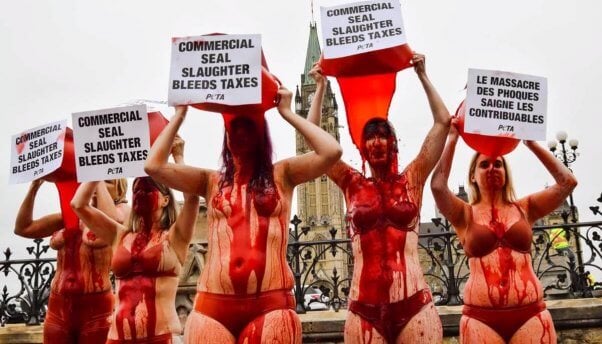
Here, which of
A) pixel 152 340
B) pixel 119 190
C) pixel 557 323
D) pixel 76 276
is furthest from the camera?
pixel 557 323

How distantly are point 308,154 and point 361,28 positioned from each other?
40.9 inches

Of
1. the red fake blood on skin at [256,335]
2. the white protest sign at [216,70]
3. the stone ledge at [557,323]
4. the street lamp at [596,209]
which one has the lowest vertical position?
the stone ledge at [557,323]

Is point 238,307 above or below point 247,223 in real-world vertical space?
below

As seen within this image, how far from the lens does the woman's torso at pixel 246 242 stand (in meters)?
2.60

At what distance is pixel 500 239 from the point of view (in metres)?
3.31

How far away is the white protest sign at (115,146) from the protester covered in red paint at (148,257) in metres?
0.16

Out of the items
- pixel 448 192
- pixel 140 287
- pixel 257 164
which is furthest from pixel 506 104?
pixel 140 287

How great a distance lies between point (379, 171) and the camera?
3.15m

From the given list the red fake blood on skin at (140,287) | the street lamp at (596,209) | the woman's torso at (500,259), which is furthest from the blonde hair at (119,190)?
the street lamp at (596,209)

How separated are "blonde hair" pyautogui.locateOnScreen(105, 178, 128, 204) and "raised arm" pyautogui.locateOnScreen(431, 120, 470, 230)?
2.81m

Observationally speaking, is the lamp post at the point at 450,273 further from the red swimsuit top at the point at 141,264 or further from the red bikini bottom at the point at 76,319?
the red bikini bottom at the point at 76,319

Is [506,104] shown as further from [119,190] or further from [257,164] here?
[119,190]

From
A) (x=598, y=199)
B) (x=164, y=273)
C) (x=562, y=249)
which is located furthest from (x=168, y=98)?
(x=562, y=249)

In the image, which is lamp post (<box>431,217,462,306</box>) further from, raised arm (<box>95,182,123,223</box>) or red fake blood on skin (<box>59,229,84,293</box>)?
red fake blood on skin (<box>59,229,84,293</box>)
